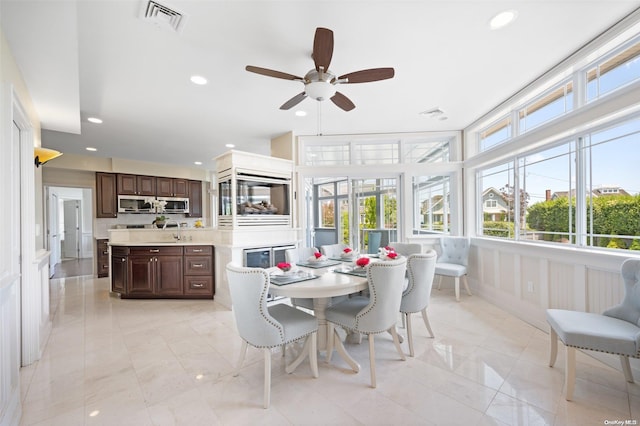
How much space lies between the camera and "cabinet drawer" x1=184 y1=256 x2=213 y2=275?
4254 mm

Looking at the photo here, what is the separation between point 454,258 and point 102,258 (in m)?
7.02

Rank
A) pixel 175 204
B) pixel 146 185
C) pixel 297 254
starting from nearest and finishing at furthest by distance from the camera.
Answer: pixel 297 254 < pixel 146 185 < pixel 175 204

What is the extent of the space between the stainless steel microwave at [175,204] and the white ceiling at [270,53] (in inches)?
134

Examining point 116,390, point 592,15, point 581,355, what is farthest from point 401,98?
point 116,390

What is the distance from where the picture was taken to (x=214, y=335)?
2980mm

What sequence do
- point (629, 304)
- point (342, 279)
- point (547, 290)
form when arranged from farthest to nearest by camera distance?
point (547, 290)
point (342, 279)
point (629, 304)

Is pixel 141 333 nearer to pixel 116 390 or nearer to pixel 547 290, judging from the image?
pixel 116 390

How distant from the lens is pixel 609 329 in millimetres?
1830

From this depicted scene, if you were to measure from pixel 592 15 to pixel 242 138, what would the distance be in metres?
4.46

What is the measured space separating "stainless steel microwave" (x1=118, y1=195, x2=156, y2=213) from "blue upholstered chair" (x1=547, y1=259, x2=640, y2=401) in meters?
7.61

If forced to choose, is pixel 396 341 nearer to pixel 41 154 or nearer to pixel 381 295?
pixel 381 295

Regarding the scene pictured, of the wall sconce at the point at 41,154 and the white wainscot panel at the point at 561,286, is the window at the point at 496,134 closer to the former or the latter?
the white wainscot panel at the point at 561,286

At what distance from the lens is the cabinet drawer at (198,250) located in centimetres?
427

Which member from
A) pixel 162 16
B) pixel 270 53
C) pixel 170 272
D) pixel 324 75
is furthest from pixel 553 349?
pixel 170 272
